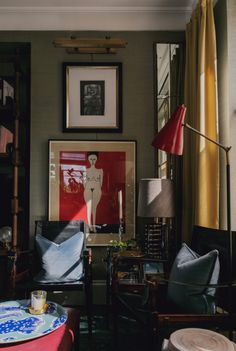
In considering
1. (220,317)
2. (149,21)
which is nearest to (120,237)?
(220,317)

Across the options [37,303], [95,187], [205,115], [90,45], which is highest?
[90,45]

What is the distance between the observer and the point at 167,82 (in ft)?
10.5

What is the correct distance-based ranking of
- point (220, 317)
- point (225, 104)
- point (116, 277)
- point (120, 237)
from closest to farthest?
point (220, 317) < point (116, 277) < point (225, 104) < point (120, 237)

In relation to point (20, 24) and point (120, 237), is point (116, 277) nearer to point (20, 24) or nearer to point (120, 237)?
point (120, 237)

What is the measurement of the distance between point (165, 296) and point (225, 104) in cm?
145

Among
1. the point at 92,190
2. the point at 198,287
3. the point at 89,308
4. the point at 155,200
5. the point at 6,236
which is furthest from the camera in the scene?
the point at 92,190

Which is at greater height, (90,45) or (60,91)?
(90,45)

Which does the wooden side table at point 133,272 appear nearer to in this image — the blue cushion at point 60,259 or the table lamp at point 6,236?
the blue cushion at point 60,259

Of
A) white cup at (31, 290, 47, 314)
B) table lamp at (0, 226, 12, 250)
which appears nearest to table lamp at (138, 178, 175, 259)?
white cup at (31, 290, 47, 314)

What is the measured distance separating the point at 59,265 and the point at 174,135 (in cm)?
139

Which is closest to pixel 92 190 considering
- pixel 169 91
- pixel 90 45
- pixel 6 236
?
pixel 6 236

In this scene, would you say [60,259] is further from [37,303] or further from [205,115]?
[205,115]

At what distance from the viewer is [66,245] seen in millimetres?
2736

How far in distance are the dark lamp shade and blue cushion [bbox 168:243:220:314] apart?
71cm
